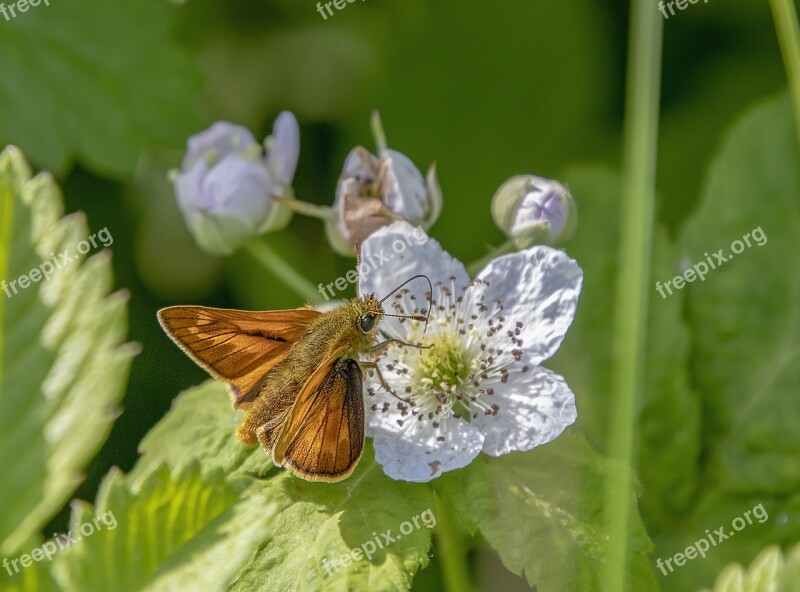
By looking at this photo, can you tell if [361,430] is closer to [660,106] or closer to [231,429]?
[231,429]

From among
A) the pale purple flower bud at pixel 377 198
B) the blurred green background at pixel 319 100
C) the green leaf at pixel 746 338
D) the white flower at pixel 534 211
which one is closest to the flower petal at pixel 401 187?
the pale purple flower bud at pixel 377 198

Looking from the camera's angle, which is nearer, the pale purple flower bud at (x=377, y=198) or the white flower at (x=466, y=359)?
the white flower at (x=466, y=359)

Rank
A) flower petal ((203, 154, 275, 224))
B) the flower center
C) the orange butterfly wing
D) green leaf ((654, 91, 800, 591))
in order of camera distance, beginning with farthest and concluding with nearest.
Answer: green leaf ((654, 91, 800, 591)) → flower petal ((203, 154, 275, 224)) → the flower center → the orange butterfly wing

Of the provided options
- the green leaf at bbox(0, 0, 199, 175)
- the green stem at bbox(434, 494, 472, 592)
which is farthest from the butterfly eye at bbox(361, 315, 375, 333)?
the green leaf at bbox(0, 0, 199, 175)

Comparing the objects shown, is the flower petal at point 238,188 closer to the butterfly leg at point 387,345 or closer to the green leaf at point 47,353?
the green leaf at point 47,353

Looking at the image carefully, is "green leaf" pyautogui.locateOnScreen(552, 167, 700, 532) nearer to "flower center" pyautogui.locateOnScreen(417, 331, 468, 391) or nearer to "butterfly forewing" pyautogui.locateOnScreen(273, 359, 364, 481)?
"flower center" pyautogui.locateOnScreen(417, 331, 468, 391)

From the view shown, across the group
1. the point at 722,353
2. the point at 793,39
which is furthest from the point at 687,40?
the point at 722,353

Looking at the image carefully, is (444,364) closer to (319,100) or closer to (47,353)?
(47,353)
